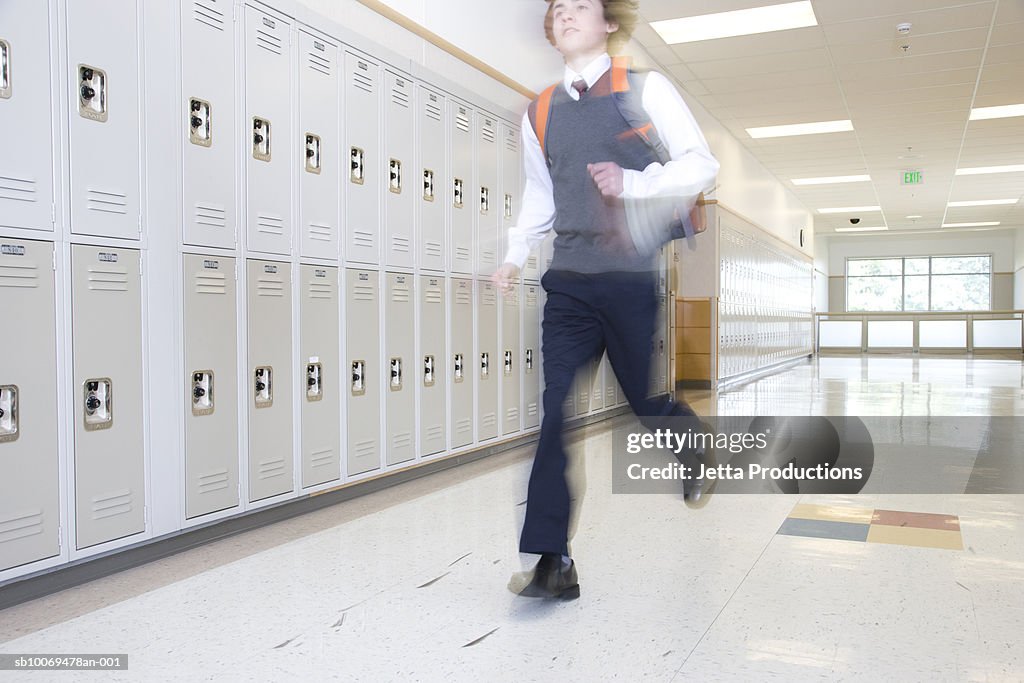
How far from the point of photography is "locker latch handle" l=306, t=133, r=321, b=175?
9.36ft

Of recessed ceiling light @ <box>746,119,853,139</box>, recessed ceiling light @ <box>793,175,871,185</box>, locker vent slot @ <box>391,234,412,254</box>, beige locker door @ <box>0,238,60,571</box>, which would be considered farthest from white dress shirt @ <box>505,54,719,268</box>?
recessed ceiling light @ <box>793,175,871,185</box>

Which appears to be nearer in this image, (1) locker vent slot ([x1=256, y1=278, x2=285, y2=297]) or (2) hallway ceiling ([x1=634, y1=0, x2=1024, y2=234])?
(1) locker vent slot ([x1=256, y1=278, x2=285, y2=297])

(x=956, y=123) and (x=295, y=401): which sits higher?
(x=956, y=123)

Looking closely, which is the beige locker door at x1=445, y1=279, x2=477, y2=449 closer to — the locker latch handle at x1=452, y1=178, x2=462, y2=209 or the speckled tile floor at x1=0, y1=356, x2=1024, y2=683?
the locker latch handle at x1=452, y1=178, x2=462, y2=209

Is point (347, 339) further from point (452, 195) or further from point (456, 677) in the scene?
point (456, 677)

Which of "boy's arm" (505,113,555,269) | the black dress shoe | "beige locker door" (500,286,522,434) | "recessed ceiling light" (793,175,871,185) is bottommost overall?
the black dress shoe

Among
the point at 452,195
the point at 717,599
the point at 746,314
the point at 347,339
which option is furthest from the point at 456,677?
the point at 746,314

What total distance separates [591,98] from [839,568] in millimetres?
1344

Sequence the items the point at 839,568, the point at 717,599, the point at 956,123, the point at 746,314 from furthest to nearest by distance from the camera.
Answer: the point at 746,314, the point at 956,123, the point at 839,568, the point at 717,599

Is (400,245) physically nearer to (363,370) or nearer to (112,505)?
(363,370)

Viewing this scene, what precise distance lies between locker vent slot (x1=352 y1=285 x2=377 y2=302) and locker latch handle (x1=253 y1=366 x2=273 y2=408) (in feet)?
1.67

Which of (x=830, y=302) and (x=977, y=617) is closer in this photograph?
(x=977, y=617)

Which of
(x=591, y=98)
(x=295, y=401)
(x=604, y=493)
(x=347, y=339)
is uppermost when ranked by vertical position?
(x=591, y=98)

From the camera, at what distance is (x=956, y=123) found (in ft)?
27.9
